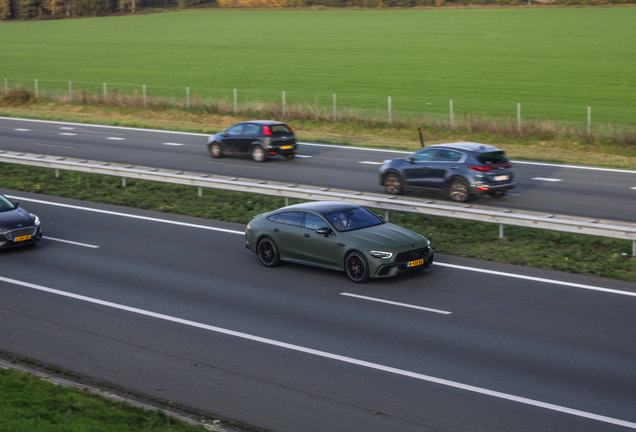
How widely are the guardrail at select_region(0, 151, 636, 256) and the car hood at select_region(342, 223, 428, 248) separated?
2.93m

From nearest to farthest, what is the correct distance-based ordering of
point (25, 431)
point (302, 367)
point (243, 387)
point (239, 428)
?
point (25, 431)
point (239, 428)
point (243, 387)
point (302, 367)

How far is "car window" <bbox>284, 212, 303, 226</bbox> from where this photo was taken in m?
14.1

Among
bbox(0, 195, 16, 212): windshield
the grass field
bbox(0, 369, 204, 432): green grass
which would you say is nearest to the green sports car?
bbox(0, 195, 16, 212): windshield

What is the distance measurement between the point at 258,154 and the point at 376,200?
10.8m

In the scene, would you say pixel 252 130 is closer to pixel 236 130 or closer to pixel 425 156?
pixel 236 130

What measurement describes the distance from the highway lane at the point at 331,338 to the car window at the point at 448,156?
603 cm

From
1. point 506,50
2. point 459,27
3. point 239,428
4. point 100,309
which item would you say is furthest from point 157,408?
point 459,27

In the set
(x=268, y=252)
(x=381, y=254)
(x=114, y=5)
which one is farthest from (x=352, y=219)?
(x=114, y=5)

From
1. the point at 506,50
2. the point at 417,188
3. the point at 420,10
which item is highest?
the point at 420,10

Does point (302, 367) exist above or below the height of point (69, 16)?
below

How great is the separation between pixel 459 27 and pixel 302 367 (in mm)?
83590

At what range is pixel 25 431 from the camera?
716 centimetres

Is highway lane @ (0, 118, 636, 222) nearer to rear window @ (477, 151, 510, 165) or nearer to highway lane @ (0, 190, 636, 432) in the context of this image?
rear window @ (477, 151, 510, 165)

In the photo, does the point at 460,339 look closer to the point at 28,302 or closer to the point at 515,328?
the point at 515,328
